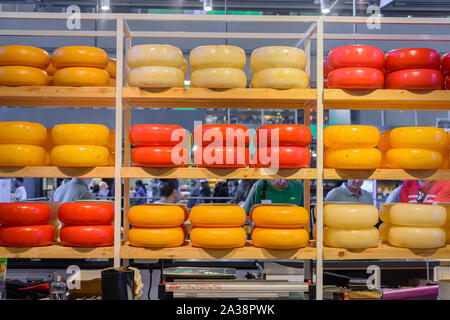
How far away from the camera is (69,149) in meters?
2.19

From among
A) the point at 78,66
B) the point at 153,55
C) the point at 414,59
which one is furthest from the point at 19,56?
the point at 414,59

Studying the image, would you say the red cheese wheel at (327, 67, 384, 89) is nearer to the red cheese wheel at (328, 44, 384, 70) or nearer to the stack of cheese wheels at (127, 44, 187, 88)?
the red cheese wheel at (328, 44, 384, 70)

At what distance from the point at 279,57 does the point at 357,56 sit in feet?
1.46

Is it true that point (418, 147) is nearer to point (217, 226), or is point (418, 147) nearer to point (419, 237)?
point (419, 237)

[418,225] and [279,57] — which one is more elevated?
[279,57]

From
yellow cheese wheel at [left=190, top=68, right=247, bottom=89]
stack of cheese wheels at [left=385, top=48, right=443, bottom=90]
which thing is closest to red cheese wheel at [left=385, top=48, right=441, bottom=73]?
stack of cheese wheels at [left=385, top=48, right=443, bottom=90]

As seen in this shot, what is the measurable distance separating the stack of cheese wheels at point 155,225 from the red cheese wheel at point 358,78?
1196 mm

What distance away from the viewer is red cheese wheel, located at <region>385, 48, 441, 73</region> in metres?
2.25

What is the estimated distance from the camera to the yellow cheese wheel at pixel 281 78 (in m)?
2.23

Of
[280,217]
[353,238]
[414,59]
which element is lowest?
[353,238]

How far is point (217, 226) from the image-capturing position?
2.23m

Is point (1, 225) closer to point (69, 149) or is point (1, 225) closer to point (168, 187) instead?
point (69, 149)

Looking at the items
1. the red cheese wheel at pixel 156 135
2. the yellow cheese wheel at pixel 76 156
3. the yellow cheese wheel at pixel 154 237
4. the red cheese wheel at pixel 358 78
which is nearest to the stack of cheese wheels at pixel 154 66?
the red cheese wheel at pixel 156 135

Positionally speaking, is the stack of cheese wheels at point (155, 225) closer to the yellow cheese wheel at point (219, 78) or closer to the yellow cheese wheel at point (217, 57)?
the yellow cheese wheel at point (219, 78)
